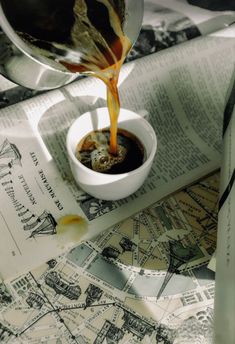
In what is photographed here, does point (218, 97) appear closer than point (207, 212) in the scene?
No

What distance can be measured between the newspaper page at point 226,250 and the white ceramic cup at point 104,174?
11cm

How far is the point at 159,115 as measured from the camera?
2.60ft

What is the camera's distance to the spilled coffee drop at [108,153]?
2.29 ft

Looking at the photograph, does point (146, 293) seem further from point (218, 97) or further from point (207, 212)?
point (218, 97)

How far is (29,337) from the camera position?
58 cm

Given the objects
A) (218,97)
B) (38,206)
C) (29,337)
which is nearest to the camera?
(29,337)

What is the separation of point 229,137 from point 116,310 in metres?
0.29

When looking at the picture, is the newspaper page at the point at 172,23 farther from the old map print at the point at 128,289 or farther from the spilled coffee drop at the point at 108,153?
the old map print at the point at 128,289

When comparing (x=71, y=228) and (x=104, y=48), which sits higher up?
(x=104, y=48)

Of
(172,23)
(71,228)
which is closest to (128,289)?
(71,228)

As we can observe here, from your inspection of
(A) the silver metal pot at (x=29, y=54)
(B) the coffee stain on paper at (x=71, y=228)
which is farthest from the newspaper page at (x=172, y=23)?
(B) the coffee stain on paper at (x=71, y=228)

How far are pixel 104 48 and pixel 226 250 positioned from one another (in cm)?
31

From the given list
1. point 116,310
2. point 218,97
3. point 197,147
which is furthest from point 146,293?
point 218,97

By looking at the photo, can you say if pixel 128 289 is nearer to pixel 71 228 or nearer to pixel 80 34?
pixel 71 228
